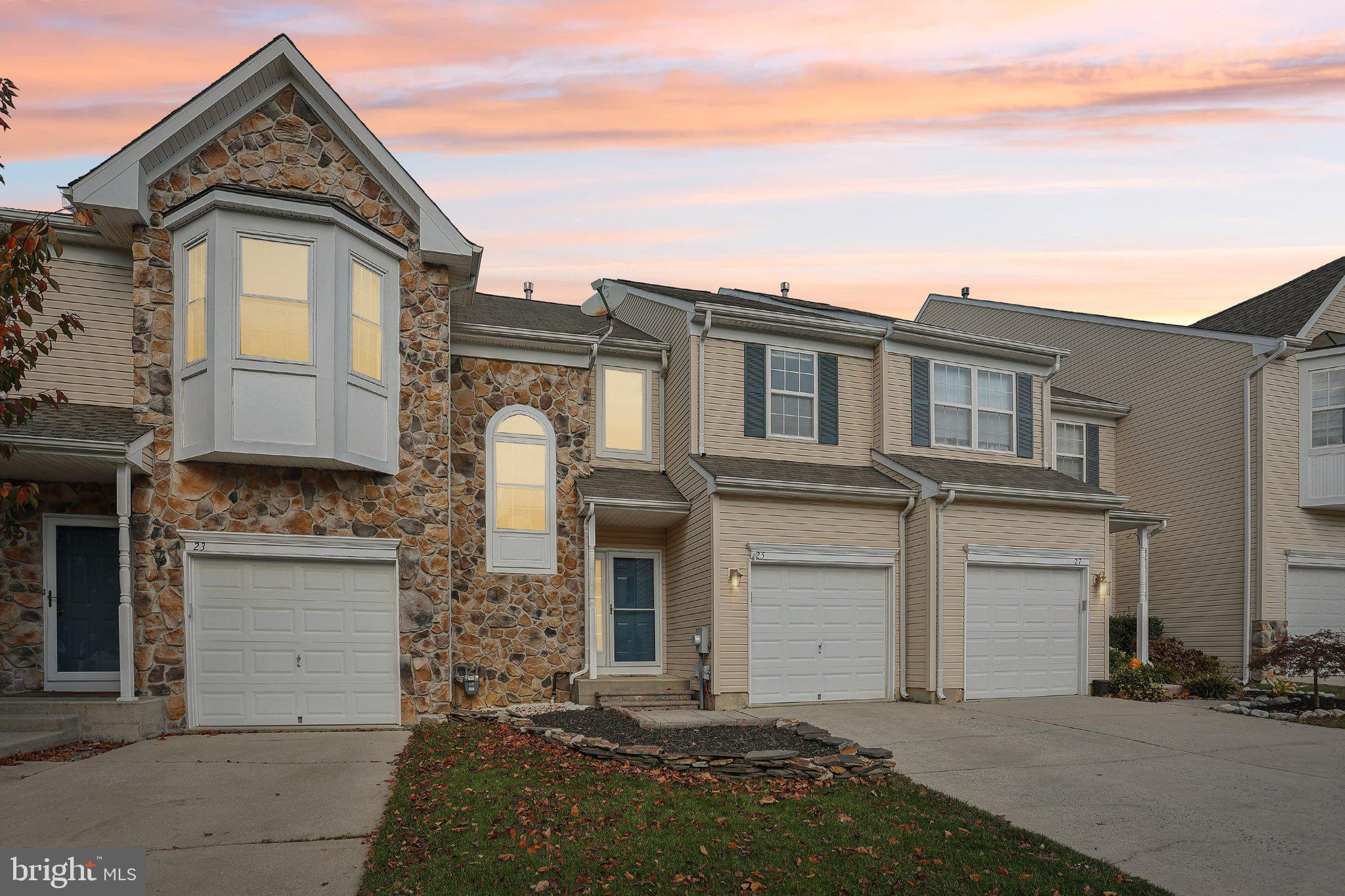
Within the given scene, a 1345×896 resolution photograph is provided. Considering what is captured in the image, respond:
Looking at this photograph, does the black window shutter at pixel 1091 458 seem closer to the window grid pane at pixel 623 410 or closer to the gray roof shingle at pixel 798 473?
the gray roof shingle at pixel 798 473

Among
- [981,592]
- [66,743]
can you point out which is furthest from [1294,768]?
[66,743]

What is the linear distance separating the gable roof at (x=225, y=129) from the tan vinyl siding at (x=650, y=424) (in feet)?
11.8

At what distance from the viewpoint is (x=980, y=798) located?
8.94 meters

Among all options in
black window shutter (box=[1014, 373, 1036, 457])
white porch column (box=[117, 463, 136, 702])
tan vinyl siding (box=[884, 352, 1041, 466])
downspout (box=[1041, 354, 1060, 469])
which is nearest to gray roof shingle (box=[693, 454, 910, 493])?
tan vinyl siding (box=[884, 352, 1041, 466])

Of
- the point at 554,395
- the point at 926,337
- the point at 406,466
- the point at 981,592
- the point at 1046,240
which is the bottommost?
the point at 981,592

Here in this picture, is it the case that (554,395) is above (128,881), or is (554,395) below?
above

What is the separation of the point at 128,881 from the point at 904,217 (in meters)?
16.5

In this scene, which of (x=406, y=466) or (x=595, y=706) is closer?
(x=406, y=466)

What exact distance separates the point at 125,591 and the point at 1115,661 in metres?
16.0

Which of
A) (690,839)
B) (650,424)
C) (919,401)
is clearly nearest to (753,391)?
(650,424)

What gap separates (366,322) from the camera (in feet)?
40.6

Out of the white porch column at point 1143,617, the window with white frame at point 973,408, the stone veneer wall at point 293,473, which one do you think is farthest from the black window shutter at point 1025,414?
the stone veneer wall at point 293,473

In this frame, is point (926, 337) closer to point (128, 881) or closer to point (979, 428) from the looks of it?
point (979, 428)

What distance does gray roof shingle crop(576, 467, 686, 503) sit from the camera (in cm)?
1518
